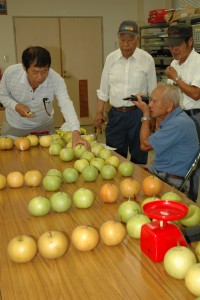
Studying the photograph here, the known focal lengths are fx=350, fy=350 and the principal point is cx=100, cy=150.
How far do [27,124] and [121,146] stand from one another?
3.47 feet

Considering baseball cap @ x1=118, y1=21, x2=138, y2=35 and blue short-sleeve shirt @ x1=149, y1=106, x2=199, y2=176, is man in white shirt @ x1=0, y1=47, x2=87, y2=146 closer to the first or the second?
blue short-sleeve shirt @ x1=149, y1=106, x2=199, y2=176

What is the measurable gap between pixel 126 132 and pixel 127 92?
0.40 m

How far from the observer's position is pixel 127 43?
3.32 meters

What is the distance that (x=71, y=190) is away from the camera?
178 cm

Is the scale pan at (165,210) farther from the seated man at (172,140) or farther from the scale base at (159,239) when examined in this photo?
the seated man at (172,140)

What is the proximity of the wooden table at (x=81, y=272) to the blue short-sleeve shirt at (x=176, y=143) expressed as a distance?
31.0 inches

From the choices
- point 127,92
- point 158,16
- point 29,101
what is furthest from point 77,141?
point 158,16

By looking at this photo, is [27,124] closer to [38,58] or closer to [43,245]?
[38,58]

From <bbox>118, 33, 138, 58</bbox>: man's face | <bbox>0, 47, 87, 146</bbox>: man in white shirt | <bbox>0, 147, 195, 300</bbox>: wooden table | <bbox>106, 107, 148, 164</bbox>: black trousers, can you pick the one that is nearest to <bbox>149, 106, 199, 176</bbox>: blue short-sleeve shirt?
<bbox>0, 47, 87, 146</bbox>: man in white shirt

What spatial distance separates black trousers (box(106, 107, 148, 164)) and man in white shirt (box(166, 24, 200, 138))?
0.53m

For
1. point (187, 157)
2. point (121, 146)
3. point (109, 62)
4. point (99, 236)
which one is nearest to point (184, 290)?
point (99, 236)

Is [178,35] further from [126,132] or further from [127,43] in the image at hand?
[126,132]

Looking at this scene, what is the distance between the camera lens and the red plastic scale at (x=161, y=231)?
1.10 meters

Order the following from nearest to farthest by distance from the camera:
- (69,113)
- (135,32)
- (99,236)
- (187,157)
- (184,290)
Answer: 1. (184,290)
2. (99,236)
3. (187,157)
4. (69,113)
5. (135,32)
